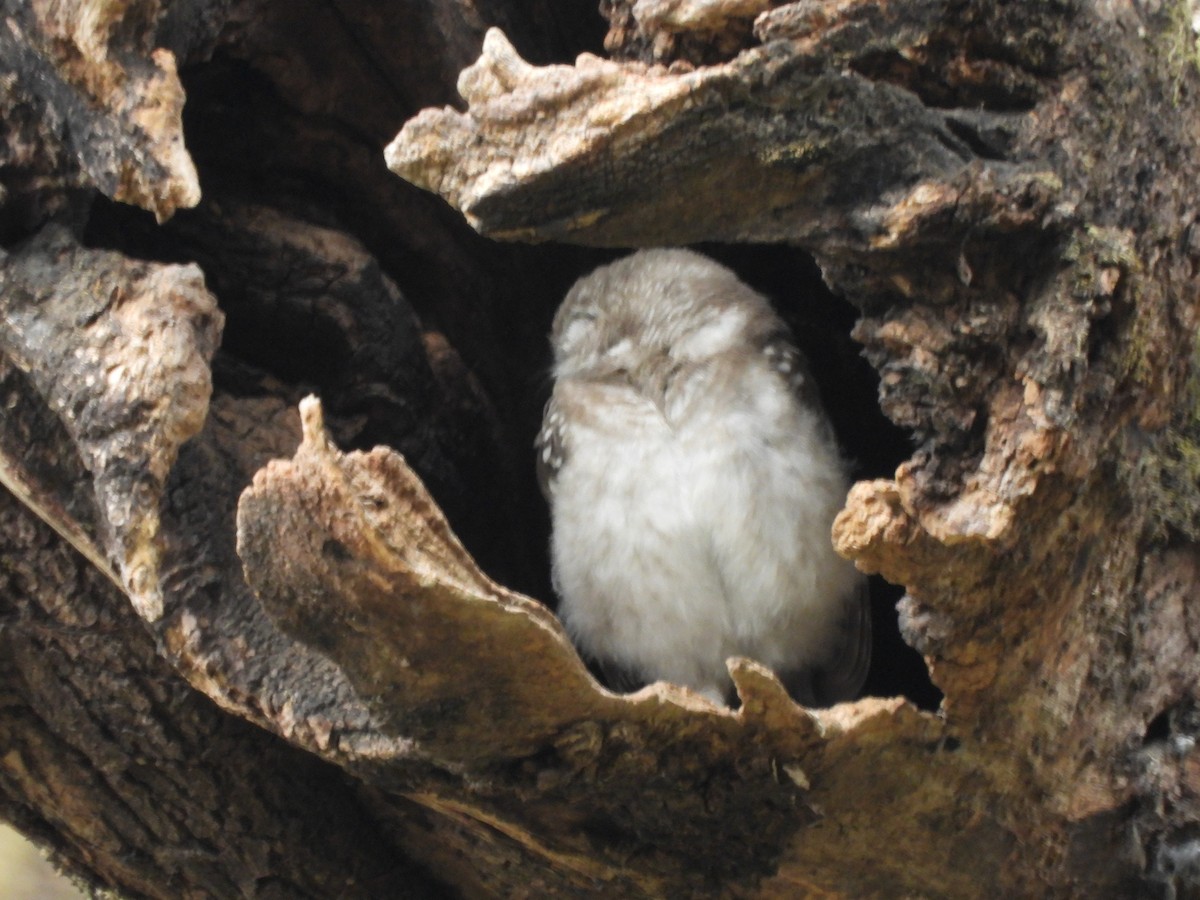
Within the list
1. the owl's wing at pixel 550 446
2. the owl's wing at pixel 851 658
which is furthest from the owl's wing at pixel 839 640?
the owl's wing at pixel 550 446

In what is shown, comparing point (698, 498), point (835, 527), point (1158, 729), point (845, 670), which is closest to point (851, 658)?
point (845, 670)

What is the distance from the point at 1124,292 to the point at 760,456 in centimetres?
92

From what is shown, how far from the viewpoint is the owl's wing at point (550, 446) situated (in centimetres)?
271

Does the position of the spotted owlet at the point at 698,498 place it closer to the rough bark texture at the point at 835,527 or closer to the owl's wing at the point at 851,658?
the owl's wing at the point at 851,658

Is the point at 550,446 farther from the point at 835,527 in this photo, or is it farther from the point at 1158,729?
the point at 1158,729

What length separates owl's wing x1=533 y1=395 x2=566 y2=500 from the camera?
8.89 ft

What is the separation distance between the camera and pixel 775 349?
261 cm

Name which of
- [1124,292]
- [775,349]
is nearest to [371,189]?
[775,349]

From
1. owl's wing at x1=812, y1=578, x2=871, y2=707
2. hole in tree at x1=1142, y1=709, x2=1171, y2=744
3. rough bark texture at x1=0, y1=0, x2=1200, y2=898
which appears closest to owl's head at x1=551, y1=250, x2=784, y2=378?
owl's wing at x1=812, y1=578, x2=871, y2=707

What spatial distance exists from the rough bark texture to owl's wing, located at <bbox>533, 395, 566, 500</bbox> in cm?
75

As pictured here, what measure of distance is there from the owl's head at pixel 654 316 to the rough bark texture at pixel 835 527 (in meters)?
0.82

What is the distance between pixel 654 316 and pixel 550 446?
15.5 inches

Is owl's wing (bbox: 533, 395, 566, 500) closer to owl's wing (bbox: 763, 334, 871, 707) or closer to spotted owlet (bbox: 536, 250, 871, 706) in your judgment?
spotted owlet (bbox: 536, 250, 871, 706)

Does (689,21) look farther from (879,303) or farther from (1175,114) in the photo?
(1175,114)
